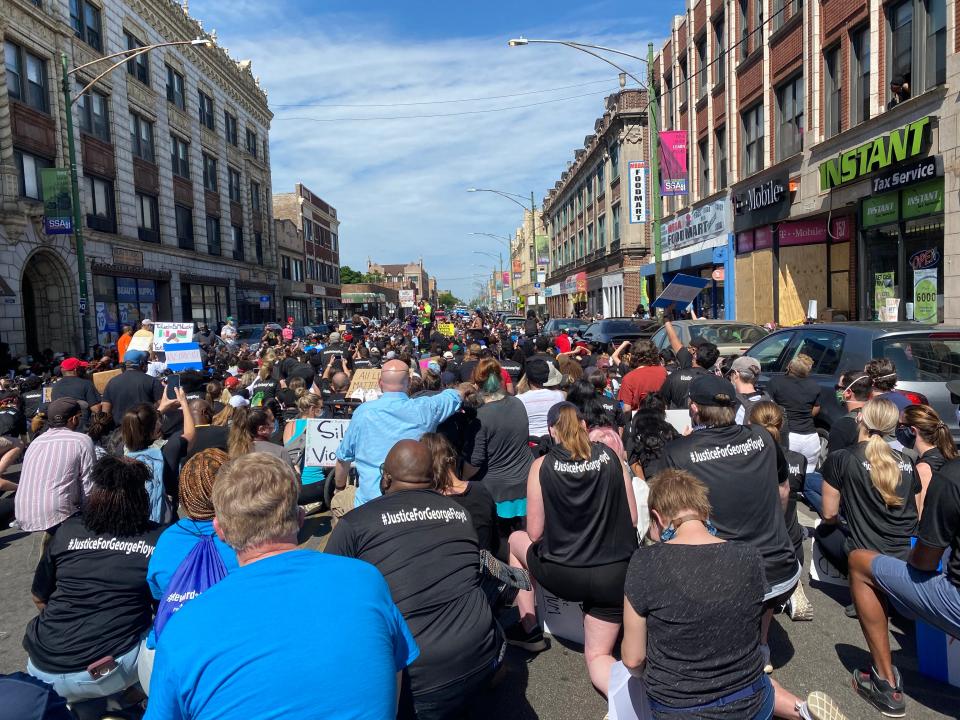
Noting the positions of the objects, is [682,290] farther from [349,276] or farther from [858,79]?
[349,276]

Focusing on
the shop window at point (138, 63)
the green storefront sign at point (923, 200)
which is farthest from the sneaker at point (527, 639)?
the shop window at point (138, 63)

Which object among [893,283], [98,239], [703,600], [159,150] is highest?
[159,150]

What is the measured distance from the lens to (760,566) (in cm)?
291

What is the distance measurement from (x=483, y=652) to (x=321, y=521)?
16.4 feet

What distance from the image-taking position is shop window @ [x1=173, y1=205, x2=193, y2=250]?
34.7 metres

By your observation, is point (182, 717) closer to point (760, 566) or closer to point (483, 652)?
point (483, 652)

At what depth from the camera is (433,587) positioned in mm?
3129

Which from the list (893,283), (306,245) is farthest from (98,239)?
(306,245)

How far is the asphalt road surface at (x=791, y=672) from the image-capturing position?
3902 mm

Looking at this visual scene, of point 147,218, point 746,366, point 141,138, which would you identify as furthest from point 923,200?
point 141,138

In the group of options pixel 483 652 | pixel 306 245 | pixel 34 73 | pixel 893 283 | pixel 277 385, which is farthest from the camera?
pixel 306 245

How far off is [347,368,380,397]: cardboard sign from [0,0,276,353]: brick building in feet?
43.7

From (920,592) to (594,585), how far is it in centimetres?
166

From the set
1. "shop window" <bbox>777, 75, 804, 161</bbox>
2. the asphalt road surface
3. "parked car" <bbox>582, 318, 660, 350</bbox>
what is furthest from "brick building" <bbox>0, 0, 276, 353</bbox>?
"shop window" <bbox>777, 75, 804, 161</bbox>
